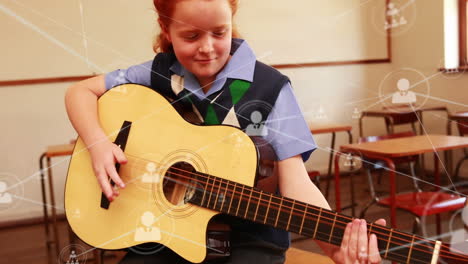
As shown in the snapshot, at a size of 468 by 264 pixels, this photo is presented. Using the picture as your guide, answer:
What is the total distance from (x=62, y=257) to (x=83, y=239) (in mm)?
48

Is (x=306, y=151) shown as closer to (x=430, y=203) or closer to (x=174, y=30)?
(x=174, y=30)

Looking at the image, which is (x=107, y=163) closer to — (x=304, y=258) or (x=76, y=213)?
(x=76, y=213)

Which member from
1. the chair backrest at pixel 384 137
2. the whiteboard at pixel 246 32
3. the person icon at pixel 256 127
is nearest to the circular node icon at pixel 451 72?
the whiteboard at pixel 246 32

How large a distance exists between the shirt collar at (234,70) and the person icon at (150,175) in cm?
15

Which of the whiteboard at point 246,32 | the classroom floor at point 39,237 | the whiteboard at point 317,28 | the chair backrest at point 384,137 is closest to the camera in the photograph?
the whiteboard at point 246,32

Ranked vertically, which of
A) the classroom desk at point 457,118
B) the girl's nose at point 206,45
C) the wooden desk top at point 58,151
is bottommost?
the wooden desk top at point 58,151

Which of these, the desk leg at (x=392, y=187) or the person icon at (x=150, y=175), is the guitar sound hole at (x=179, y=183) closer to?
the person icon at (x=150, y=175)

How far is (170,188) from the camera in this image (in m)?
0.72

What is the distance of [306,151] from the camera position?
2.24 ft

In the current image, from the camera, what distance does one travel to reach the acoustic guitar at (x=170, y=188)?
0.62 m

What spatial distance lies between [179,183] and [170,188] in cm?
2

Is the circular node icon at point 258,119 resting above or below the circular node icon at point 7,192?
above

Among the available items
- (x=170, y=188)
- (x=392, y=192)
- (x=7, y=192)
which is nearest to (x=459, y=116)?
(x=170, y=188)

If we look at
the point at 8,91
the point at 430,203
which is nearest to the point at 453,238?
the point at 430,203
